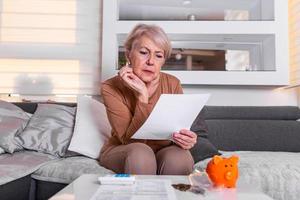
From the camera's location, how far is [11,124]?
5.56 ft

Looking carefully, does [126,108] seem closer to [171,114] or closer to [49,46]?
[171,114]

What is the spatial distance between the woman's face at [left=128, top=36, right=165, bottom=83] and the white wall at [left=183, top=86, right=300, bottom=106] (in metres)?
0.92

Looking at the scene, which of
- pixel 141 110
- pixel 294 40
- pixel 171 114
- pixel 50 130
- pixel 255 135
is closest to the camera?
pixel 171 114

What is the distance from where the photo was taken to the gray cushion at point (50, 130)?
1.65 m


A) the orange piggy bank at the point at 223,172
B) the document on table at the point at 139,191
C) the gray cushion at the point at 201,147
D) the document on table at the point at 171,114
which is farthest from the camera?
the gray cushion at the point at 201,147

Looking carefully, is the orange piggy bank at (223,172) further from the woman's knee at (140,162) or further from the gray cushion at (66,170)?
the gray cushion at (66,170)

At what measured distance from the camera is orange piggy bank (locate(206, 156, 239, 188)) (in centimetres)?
84

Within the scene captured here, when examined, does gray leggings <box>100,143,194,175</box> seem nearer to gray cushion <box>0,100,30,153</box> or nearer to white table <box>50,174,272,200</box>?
white table <box>50,174,272,200</box>

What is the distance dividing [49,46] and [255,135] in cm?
146

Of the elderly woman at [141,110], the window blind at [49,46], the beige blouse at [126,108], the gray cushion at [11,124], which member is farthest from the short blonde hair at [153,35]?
the window blind at [49,46]

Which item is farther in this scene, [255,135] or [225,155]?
[255,135]

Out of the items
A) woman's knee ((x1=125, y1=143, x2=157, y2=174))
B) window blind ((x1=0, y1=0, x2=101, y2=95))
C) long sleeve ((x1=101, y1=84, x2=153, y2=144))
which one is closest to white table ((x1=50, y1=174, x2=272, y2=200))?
woman's knee ((x1=125, y1=143, x2=157, y2=174))

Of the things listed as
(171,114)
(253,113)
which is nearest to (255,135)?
(253,113)

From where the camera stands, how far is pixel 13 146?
1597 mm
